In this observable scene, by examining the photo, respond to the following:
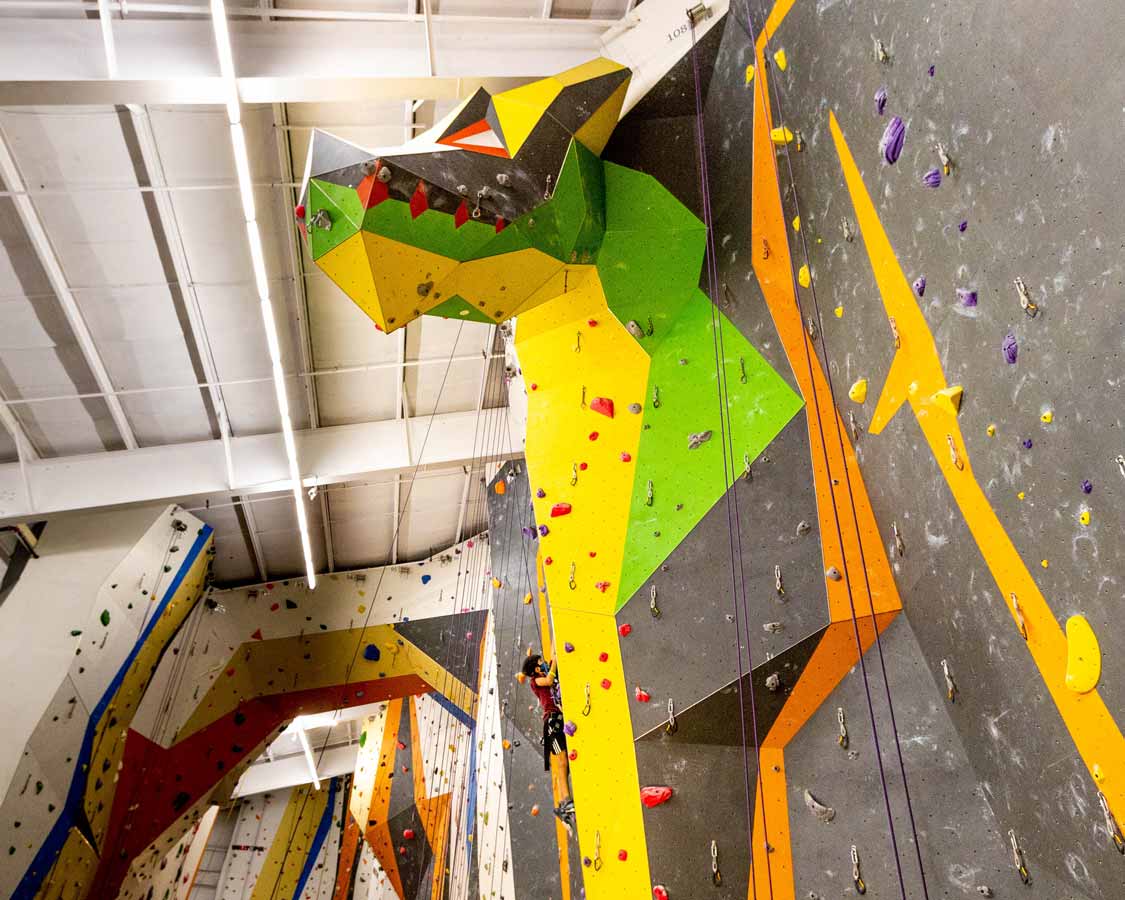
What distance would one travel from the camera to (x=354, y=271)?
3660 millimetres

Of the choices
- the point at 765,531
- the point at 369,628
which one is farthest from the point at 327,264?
the point at 369,628

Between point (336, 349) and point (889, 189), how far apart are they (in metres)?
5.75

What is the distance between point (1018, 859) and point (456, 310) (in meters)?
3.08

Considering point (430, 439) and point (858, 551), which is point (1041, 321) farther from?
point (430, 439)

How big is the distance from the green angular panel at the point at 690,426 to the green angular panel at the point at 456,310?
2.99ft

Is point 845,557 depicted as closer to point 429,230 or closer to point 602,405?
point 602,405

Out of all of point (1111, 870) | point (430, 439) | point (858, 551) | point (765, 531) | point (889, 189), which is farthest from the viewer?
point (430, 439)

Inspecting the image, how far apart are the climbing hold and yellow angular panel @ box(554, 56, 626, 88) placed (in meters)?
3.24

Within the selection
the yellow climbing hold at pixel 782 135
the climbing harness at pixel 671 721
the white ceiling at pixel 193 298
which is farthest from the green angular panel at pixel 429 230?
the climbing harness at pixel 671 721

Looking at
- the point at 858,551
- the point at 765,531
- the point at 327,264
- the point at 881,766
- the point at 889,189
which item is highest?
the point at 327,264

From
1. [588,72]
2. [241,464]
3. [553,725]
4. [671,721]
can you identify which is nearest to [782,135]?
[588,72]

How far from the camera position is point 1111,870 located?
6.95 feet

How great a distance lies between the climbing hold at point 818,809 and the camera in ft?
9.93

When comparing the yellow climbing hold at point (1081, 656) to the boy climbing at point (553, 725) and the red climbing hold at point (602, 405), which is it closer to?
the red climbing hold at point (602, 405)
